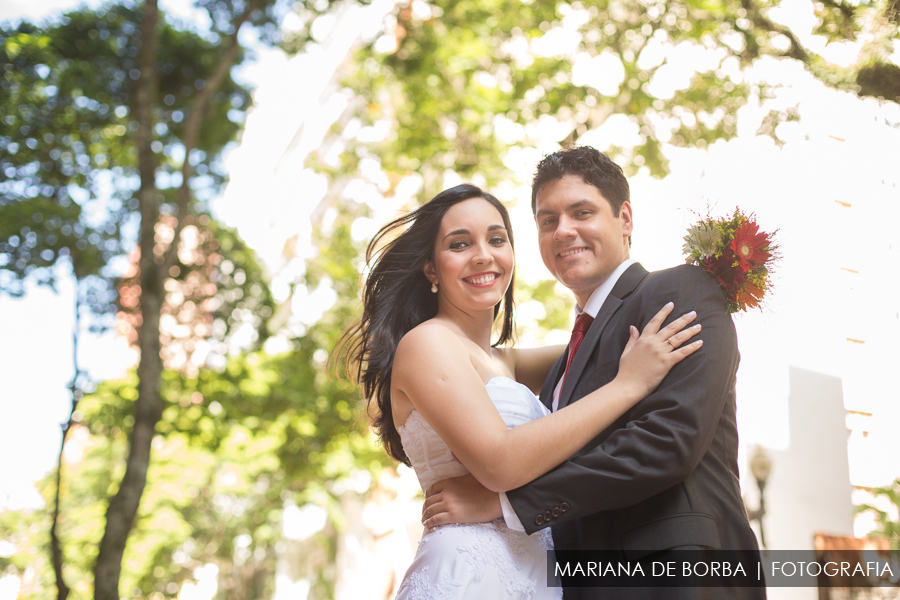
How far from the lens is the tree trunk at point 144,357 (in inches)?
245

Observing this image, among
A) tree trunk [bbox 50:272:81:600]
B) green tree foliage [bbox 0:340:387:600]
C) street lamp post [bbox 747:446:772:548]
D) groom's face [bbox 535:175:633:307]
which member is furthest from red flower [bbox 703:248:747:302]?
tree trunk [bbox 50:272:81:600]

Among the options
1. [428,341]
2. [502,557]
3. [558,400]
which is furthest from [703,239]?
[502,557]

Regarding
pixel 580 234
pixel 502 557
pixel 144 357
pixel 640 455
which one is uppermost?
pixel 144 357

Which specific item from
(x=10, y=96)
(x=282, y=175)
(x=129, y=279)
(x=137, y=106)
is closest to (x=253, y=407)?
(x=129, y=279)

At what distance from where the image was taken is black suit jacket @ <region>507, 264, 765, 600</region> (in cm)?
213

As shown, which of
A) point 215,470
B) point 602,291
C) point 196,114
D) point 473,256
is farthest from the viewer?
point 215,470

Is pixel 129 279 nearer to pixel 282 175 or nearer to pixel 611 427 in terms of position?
pixel 611 427

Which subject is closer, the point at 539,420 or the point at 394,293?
the point at 539,420

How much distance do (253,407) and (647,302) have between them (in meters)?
6.98

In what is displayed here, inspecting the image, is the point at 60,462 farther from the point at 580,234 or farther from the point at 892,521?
the point at 892,521

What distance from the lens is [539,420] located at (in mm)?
2334

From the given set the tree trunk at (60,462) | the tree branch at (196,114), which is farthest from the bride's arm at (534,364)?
the tree trunk at (60,462)

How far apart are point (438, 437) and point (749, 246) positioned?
4.32 ft

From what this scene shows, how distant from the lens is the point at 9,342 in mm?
6898
